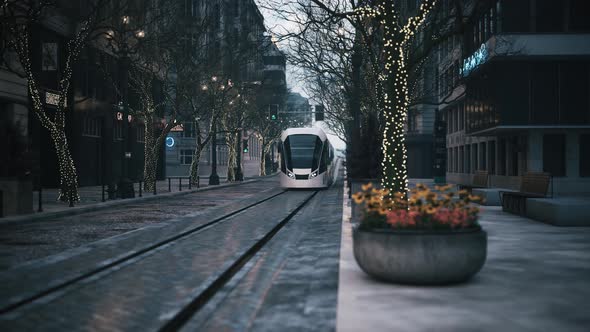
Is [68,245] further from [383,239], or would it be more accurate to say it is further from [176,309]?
[383,239]

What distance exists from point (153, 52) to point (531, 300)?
28.7 m

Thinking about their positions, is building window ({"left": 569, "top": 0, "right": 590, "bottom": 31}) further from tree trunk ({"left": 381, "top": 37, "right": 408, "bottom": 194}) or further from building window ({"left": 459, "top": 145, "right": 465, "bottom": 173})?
tree trunk ({"left": 381, "top": 37, "right": 408, "bottom": 194})

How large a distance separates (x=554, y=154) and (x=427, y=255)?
31.2 metres

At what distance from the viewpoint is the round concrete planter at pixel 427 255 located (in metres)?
7.82

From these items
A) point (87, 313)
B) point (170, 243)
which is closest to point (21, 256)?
point (170, 243)

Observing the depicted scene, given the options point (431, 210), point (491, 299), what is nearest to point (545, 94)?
point (431, 210)

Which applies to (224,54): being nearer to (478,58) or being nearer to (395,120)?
(478,58)

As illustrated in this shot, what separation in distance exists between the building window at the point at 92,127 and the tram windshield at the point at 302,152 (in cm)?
1339

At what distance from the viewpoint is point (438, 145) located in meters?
39.8

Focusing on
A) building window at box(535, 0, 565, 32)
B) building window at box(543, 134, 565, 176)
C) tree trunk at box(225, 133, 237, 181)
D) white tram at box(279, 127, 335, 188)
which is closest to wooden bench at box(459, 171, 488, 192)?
building window at box(543, 134, 565, 176)

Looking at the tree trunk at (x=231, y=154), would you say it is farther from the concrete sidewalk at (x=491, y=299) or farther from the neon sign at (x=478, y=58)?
the concrete sidewalk at (x=491, y=299)

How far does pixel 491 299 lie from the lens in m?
7.18

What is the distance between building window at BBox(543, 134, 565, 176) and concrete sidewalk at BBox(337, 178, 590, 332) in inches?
1040

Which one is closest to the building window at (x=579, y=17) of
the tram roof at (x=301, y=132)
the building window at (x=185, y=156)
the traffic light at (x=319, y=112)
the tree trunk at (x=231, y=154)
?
the traffic light at (x=319, y=112)
